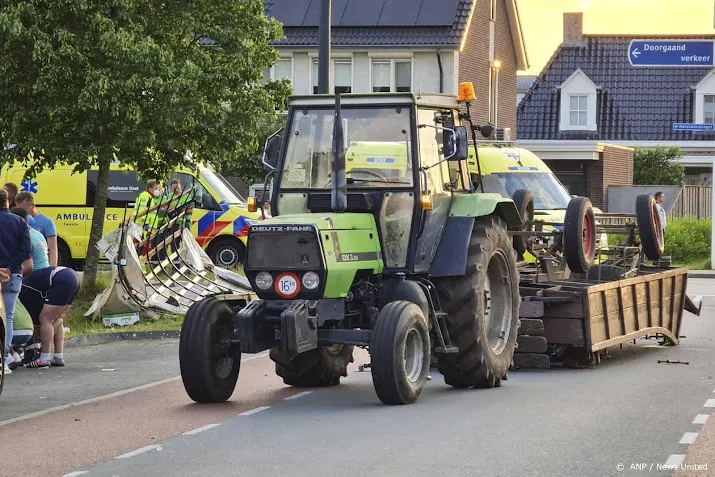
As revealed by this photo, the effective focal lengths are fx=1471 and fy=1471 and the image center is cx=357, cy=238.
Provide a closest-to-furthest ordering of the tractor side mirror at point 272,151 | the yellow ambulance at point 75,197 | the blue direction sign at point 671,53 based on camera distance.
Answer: the tractor side mirror at point 272,151
the blue direction sign at point 671,53
the yellow ambulance at point 75,197

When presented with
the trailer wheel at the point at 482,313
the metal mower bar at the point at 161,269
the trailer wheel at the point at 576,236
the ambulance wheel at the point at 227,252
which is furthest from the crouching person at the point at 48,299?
the ambulance wheel at the point at 227,252

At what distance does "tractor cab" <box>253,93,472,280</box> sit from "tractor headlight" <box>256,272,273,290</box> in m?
0.57

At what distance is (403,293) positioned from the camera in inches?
469

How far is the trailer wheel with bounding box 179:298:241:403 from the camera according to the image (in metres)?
Result: 11.6

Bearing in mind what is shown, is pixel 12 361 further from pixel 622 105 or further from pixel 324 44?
pixel 622 105

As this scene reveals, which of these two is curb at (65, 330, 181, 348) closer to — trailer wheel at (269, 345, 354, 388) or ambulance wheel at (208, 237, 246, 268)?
trailer wheel at (269, 345, 354, 388)

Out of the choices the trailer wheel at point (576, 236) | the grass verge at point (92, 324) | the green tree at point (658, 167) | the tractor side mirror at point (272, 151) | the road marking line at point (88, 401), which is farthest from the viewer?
the green tree at point (658, 167)

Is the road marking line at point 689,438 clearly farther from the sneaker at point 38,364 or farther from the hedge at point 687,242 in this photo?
the hedge at point 687,242

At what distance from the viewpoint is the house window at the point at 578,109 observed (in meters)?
54.3

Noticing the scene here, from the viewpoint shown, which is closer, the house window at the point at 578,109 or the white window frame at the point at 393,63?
the white window frame at the point at 393,63

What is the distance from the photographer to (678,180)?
5075cm

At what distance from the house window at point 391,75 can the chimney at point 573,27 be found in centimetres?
1273

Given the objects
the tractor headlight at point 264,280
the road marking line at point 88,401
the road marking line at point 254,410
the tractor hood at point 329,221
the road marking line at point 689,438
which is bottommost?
the road marking line at point 88,401

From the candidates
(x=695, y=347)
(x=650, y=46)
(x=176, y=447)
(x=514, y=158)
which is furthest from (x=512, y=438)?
(x=650, y=46)
